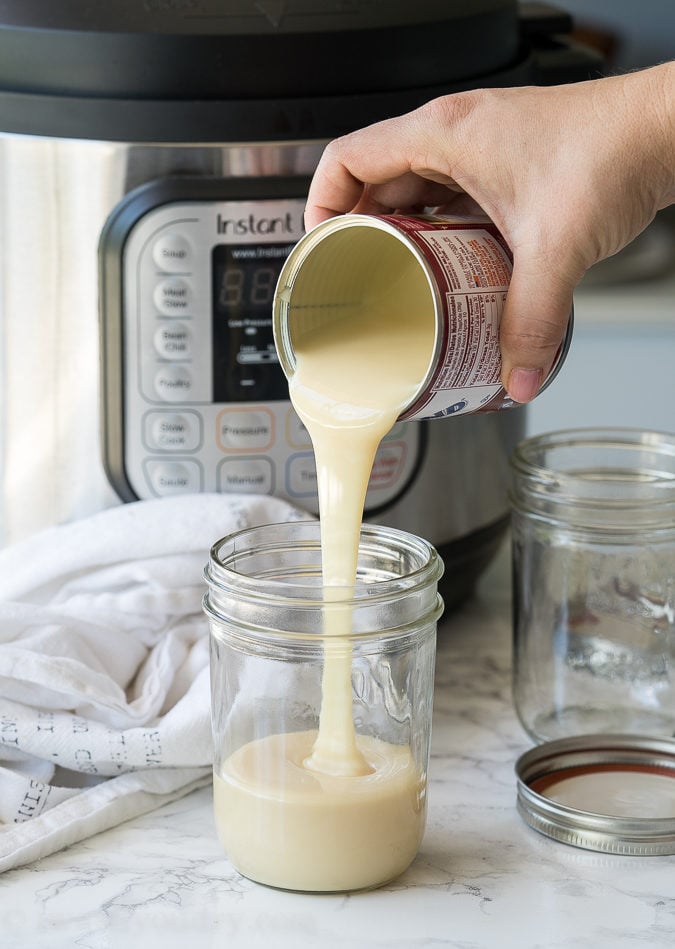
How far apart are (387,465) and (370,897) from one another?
0.34m

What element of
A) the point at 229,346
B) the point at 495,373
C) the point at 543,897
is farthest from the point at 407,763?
the point at 229,346

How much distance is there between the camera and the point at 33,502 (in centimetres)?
92

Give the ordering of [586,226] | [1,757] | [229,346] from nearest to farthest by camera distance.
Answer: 1. [586,226]
2. [1,757]
3. [229,346]

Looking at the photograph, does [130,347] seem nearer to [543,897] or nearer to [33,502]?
[33,502]

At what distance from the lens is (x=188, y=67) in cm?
84

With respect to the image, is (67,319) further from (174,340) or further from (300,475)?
(300,475)

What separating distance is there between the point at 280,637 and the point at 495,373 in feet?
0.59

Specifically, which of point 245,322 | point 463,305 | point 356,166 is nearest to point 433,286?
point 463,305

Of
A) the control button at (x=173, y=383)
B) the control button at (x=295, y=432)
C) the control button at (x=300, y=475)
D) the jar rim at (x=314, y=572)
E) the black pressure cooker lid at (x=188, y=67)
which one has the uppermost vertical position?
the black pressure cooker lid at (x=188, y=67)

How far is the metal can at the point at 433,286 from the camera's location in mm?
657

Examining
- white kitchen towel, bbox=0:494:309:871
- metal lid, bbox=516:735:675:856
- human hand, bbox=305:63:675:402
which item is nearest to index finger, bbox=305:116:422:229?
human hand, bbox=305:63:675:402

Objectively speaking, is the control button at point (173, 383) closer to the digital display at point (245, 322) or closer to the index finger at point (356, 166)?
the digital display at point (245, 322)

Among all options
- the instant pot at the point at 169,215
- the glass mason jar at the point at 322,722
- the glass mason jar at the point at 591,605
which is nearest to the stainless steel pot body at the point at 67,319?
Answer: the instant pot at the point at 169,215

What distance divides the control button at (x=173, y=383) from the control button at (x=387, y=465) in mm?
143
